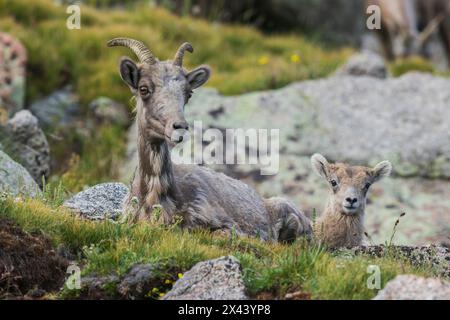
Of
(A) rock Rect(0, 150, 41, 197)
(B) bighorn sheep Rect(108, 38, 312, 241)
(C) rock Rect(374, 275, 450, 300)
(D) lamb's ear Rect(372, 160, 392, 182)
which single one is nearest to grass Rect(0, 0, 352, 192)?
(A) rock Rect(0, 150, 41, 197)

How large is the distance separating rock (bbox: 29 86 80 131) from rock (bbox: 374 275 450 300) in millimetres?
12371

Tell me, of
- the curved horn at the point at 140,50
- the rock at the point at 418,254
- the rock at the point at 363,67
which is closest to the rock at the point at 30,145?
the curved horn at the point at 140,50

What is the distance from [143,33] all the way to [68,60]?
1925 millimetres

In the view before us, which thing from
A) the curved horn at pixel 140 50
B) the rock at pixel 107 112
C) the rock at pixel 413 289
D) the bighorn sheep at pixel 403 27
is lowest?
the rock at pixel 413 289

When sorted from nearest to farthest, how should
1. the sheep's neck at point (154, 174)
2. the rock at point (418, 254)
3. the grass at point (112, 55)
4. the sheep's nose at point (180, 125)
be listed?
the rock at point (418, 254) < the sheep's nose at point (180, 125) < the sheep's neck at point (154, 174) < the grass at point (112, 55)

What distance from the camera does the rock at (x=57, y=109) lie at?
20.2m

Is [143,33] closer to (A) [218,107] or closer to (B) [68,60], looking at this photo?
(B) [68,60]

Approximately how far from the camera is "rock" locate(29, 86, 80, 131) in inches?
797

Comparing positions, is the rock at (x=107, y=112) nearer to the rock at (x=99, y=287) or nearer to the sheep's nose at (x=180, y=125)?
the sheep's nose at (x=180, y=125)

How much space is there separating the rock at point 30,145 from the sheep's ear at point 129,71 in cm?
406

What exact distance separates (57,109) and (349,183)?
8849 millimetres

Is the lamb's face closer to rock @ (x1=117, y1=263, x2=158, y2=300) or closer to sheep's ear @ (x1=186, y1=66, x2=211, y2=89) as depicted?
sheep's ear @ (x1=186, y1=66, x2=211, y2=89)

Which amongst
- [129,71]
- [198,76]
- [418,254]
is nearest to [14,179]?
[129,71]

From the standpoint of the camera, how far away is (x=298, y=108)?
19938mm
